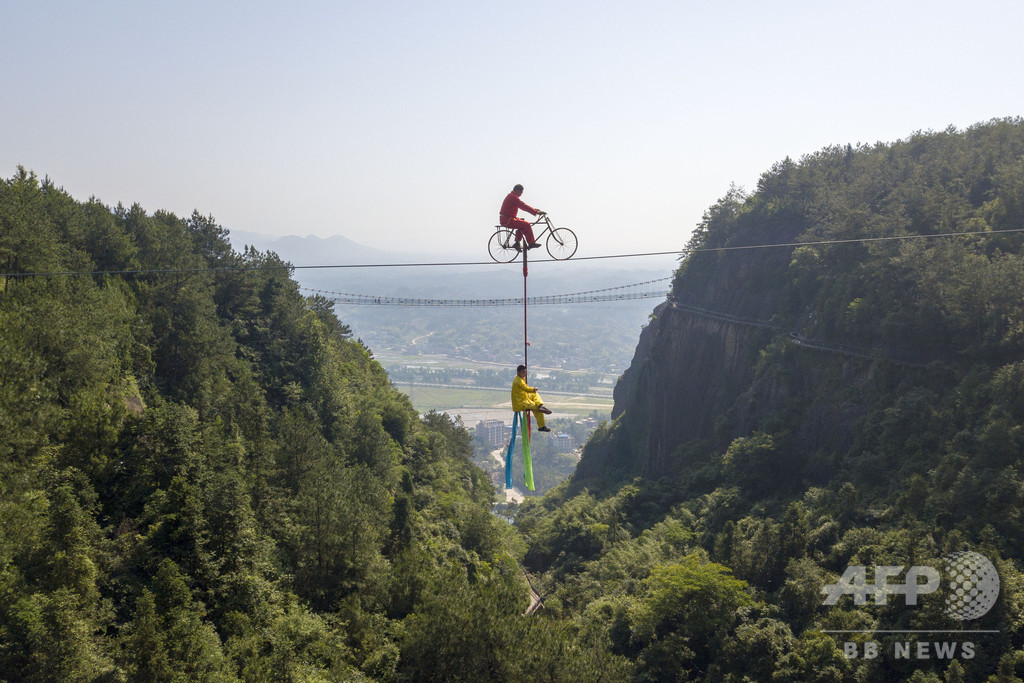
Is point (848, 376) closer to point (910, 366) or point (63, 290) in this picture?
point (910, 366)

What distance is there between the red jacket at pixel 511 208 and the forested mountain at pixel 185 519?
12.5m

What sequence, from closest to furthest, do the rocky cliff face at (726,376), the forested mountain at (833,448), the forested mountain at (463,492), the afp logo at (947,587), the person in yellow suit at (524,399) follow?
1. the person in yellow suit at (524,399)
2. the forested mountain at (463,492)
3. the afp logo at (947,587)
4. the forested mountain at (833,448)
5. the rocky cliff face at (726,376)

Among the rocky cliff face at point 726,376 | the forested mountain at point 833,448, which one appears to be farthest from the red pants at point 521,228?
the rocky cliff face at point 726,376

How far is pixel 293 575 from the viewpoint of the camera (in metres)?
24.0

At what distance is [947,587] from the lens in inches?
910

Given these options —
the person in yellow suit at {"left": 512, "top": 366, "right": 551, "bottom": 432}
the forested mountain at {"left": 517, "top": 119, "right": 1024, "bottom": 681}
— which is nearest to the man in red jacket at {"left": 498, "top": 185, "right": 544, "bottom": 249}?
the person in yellow suit at {"left": 512, "top": 366, "right": 551, "bottom": 432}

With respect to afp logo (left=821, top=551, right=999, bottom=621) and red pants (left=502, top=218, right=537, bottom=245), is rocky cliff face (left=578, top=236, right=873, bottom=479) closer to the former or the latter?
afp logo (left=821, top=551, right=999, bottom=621)

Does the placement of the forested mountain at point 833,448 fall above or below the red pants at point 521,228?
below

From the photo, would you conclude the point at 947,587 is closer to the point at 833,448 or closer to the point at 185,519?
the point at 833,448

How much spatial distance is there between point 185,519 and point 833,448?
34769mm

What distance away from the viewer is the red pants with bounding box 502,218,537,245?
1675 centimetres

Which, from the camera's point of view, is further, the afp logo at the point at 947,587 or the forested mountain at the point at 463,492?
the afp logo at the point at 947,587

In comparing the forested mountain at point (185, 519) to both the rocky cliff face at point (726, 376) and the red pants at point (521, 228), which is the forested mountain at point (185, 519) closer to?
the red pants at point (521, 228)

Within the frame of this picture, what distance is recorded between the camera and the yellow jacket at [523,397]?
574 inches
